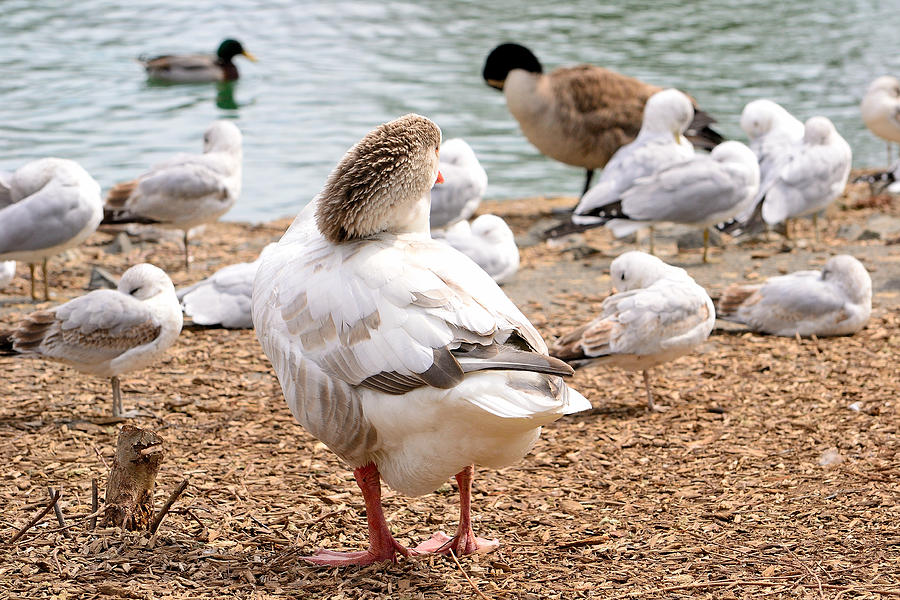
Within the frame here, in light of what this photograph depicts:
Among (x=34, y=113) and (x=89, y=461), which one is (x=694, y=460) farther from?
(x=34, y=113)

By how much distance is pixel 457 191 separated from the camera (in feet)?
30.4


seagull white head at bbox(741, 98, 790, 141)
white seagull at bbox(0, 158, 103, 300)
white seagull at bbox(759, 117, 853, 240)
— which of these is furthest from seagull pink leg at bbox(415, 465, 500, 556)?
seagull white head at bbox(741, 98, 790, 141)

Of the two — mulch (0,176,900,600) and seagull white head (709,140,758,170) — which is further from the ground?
seagull white head (709,140,758,170)

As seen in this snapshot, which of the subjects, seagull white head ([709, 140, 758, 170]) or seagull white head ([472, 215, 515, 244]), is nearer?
seagull white head ([472, 215, 515, 244])

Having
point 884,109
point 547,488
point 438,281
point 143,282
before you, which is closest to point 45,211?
point 143,282

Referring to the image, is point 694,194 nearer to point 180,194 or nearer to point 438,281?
point 180,194

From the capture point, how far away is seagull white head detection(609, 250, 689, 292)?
21.2 ft

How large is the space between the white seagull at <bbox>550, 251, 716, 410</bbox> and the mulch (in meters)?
0.33

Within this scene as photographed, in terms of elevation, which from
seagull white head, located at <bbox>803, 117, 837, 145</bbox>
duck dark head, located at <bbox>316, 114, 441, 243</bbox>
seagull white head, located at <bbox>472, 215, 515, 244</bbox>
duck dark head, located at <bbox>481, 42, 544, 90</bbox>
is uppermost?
duck dark head, located at <bbox>316, 114, 441, 243</bbox>

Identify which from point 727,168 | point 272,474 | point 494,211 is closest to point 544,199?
point 494,211

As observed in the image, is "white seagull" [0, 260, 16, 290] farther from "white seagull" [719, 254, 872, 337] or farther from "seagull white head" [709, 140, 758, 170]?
"seagull white head" [709, 140, 758, 170]

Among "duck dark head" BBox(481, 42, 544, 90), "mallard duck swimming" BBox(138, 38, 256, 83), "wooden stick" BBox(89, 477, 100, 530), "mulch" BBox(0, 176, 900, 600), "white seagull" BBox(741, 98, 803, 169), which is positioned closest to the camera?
"mulch" BBox(0, 176, 900, 600)

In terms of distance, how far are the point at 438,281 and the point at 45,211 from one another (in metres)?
4.89

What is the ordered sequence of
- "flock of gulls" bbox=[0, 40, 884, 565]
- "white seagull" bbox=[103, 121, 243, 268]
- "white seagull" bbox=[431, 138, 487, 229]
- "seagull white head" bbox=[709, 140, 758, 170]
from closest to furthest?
1. "flock of gulls" bbox=[0, 40, 884, 565]
2. "white seagull" bbox=[103, 121, 243, 268]
3. "seagull white head" bbox=[709, 140, 758, 170]
4. "white seagull" bbox=[431, 138, 487, 229]
